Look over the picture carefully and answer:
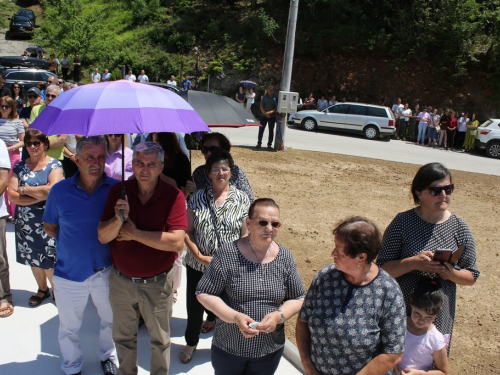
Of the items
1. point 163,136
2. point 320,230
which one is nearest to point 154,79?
point 320,230

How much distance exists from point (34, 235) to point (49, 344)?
106 cm

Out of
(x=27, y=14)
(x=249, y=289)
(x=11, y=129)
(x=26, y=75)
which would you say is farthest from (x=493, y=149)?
(x=27, y=14)

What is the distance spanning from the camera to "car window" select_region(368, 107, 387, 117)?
71.5 feet

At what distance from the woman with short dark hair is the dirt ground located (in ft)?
7.35

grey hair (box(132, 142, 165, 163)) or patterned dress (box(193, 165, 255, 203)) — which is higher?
grey hair (box(132, 142, 165, 163))

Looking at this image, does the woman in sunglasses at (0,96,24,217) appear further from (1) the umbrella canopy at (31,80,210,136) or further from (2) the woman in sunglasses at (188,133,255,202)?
(1) the umbrella canopy at (31,80,210,136)

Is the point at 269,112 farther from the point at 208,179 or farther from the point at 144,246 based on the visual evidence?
the point at 144,246

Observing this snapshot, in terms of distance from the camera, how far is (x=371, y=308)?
241 cm

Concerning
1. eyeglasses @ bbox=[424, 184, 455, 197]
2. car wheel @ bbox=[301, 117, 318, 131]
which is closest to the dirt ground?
eyeglasses @ bbox=[424, 184, 455, 197]

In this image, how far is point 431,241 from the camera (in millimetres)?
2967

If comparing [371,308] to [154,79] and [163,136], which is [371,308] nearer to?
[163,136]

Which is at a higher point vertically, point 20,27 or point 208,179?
point 20,27

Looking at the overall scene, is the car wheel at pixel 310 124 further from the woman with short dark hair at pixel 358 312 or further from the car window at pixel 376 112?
the woman with short dark hair at pixel 358 312

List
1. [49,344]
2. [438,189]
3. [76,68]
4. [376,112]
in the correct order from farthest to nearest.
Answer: [76,68] → [376,112] → [49,344] → [438,189]
